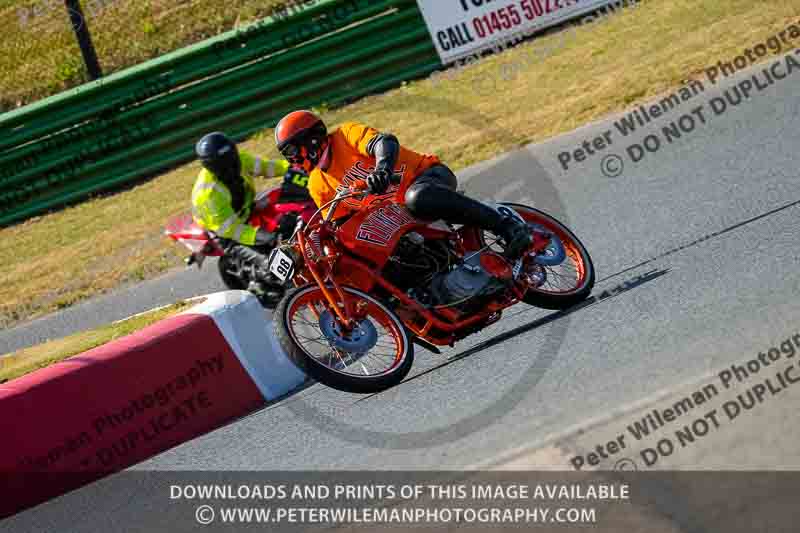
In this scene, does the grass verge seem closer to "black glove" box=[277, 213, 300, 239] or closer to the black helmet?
"black glove" box=[277, 213, 300, 239]

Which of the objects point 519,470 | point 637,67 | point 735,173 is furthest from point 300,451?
point 637,67

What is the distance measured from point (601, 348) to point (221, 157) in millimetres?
4750

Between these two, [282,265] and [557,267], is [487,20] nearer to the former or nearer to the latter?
[557,267]

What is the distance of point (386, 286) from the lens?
6984 mm

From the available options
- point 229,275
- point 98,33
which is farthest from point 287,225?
point 98,33

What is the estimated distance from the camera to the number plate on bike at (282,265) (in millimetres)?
6742

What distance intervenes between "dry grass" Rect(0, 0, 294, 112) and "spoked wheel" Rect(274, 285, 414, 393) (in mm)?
12504

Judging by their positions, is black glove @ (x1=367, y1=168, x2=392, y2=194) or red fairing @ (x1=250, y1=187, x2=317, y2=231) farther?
red fairing @ (x1=250, y1=187, x2=317, y2=231)

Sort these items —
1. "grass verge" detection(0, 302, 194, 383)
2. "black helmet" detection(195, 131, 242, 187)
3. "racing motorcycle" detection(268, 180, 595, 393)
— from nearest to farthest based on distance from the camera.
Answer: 1. "racing motorcycle" detection(268, 180, 595, 393)
2. "grass verge" detection(0, 302, 194, 383)
3. "black helmet" detection(195, 131, 242, 187)

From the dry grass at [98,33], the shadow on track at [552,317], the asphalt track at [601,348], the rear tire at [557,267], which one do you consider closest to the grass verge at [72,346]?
the asphalt track at [601,348]

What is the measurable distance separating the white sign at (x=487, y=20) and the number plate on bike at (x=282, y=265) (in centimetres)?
957

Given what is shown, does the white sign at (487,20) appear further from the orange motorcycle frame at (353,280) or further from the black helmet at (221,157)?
the orange motorcycle frame at (353,280)

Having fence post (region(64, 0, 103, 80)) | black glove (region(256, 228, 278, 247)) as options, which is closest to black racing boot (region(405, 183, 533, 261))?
black glove (region(256, 228, 278, 247))

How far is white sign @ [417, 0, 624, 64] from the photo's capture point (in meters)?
15.8
